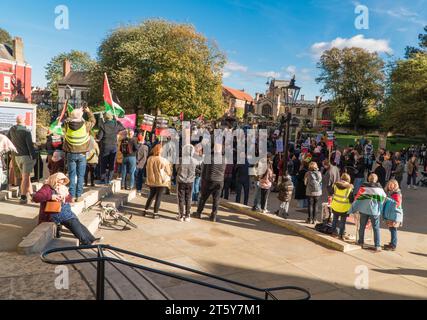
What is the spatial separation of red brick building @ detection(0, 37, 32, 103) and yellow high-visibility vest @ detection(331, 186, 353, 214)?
157 ft

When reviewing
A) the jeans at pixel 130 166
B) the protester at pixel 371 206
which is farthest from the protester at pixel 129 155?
the protester at pixel 371 206

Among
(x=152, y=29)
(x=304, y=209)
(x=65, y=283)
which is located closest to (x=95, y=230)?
(x=65, y=283)

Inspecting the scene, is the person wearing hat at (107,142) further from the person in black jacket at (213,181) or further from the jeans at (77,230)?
the jeans at (77,230)

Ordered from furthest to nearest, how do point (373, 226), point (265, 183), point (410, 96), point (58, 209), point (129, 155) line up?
1. point (410, 96)
2. point (129, 155)
3. point (265, 183)
4. point (373, 226)
5. point (58, 209)

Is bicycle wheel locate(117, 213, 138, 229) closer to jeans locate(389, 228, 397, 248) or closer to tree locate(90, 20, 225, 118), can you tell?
jeans locate(389, 228, 397, 248)

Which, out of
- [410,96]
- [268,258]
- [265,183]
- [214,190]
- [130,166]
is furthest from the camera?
[410,96]

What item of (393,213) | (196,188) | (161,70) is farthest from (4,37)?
(393,213)

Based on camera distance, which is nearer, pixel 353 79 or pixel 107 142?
pixel 107 142

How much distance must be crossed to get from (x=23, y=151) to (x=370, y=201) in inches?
294

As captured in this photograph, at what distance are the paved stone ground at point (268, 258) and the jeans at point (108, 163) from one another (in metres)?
1.93

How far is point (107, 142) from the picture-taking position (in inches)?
392

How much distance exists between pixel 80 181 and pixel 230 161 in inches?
210

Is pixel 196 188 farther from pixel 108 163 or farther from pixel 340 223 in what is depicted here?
pixel 340 223

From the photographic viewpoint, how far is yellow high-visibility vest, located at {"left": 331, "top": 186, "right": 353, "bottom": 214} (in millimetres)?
7898
